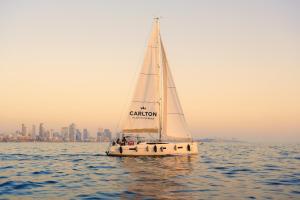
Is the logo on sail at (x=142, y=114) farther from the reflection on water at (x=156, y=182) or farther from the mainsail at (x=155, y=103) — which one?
the reflection on water at (x=156, y=182)

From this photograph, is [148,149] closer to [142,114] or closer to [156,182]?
[142,114]

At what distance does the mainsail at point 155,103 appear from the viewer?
42.5 metres

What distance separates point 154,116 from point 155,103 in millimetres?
1735

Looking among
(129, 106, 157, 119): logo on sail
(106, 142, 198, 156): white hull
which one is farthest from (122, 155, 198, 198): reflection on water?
(129, 106, 157, 119): logo on sail

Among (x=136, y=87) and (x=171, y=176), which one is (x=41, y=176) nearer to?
(x=171, y=176)

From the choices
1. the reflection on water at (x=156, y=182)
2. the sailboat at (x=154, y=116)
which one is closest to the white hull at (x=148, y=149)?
the sailboat at (x=154, y=116)

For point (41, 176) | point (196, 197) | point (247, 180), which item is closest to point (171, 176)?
point (247, 180)

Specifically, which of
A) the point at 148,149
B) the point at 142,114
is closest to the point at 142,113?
the point at 142,114

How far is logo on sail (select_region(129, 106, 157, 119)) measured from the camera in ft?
139

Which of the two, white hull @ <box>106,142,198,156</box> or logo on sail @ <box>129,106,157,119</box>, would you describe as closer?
white hull @ <box>106,142,198,156</box>

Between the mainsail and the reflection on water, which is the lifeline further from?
the reflection on water

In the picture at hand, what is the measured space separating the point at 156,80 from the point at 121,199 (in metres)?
28.2

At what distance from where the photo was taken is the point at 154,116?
42.8m

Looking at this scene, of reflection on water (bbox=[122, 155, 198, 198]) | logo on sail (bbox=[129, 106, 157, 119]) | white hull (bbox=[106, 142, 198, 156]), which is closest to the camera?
reflection on water (bbox=[122, 155, 198, 198])
